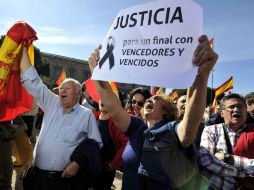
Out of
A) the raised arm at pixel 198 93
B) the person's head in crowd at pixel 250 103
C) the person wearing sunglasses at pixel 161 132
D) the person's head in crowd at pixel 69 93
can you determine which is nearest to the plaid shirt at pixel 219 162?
the person wearing sunglasses at pixel 161 132

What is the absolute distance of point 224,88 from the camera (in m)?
11.0

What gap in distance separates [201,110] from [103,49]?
0.88 m

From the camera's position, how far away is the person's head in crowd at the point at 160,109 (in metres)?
2.71

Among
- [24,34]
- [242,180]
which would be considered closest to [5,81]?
[24,34]

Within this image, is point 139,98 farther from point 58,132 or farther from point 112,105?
point 112,105

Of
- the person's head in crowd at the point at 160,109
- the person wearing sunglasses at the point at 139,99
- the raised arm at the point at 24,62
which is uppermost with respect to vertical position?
the raised arm at the point at 24,62

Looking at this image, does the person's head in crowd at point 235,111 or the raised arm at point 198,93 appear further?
the person's head in crowd at point 235,111

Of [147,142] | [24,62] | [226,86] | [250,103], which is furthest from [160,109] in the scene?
[226,86]

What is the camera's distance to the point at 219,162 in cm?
273

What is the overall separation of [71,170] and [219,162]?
141 cm

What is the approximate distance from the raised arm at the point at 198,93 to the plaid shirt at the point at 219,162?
0.71m

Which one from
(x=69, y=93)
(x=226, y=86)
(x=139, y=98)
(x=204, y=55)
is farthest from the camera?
(x=226, y=86)

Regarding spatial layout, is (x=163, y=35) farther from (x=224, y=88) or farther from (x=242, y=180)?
(x=224, y=88)

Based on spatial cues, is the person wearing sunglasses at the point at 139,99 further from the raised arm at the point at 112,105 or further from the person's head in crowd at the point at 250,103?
the person's head in crowd at the point at 250,103
